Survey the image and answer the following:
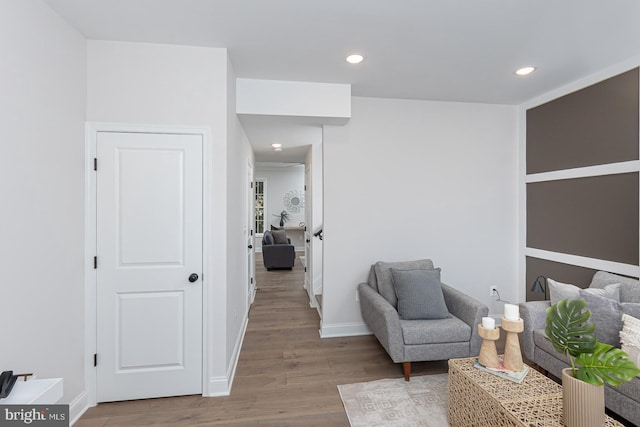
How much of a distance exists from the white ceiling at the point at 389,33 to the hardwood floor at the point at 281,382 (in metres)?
2.67

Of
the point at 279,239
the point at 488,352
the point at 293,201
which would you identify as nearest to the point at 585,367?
the point at 488,352

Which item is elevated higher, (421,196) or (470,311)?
(421,196)

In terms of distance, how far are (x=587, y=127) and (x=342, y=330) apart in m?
3.18

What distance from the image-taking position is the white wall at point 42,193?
5.02 ft

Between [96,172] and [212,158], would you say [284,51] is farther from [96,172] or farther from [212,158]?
[96,172]

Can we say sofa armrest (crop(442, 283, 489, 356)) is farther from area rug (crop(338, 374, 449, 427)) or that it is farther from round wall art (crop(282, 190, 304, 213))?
round wall art (crop(282, 190, 304, 213))

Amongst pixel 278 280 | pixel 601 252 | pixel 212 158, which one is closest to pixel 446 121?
pixel 601 252

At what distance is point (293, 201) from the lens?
9.99 meters

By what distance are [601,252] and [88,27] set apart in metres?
4.49

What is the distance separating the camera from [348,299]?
11.3 ft

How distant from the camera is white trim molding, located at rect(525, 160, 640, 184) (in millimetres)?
2532

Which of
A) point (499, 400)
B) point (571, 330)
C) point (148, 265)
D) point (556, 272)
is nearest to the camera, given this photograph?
point (571, 330)

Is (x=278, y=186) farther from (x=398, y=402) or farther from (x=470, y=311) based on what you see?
(x=398, y=402)

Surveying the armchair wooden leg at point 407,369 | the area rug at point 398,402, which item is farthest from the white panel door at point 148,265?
the armchair wooden leg at point 407,369
